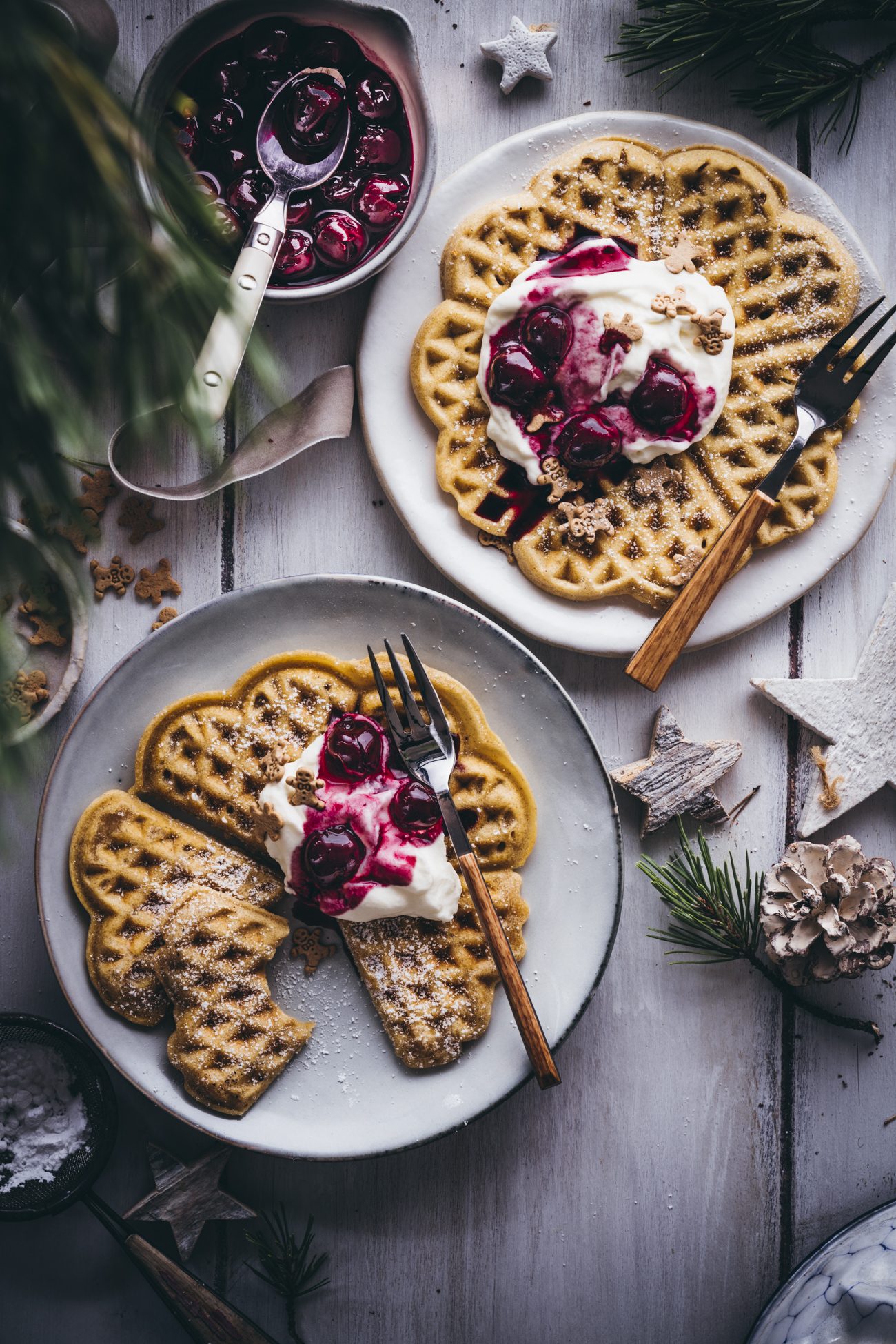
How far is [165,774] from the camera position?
1957mm

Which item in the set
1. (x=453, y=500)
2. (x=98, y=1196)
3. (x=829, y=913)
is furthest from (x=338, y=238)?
(x=98, y=1196)

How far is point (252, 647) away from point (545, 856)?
719mm

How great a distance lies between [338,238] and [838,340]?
3.23 ft

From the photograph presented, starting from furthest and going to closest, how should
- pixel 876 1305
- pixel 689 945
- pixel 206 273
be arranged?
pixel 689 945
pixel 876 1305
pixel 206 273

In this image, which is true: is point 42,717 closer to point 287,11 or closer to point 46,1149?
point 46,1149

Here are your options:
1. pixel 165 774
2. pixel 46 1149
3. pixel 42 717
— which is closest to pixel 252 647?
pixel 165 774

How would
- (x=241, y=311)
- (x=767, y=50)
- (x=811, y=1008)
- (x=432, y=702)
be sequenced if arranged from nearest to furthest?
1. (x=241, y=311)
2. (x=432, y=702)
3. (x=767, y=50)
4. (x=811, y=1008)

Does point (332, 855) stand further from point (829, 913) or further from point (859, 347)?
point (859, 347)

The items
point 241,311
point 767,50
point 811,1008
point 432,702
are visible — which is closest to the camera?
point 241,311

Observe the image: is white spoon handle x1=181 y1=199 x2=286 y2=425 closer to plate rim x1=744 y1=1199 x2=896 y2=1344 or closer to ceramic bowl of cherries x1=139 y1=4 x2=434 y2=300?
ceramic bowl of cherries x1=139 y1=4 x2=434 y2=300

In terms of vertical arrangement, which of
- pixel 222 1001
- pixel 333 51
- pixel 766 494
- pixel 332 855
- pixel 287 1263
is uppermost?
pixel 333 51

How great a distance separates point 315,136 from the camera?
1.87 m

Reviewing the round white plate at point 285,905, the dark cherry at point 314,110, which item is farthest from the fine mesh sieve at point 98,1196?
the dark cherry at point 314,110

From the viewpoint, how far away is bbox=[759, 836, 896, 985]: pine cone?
6.43ft
